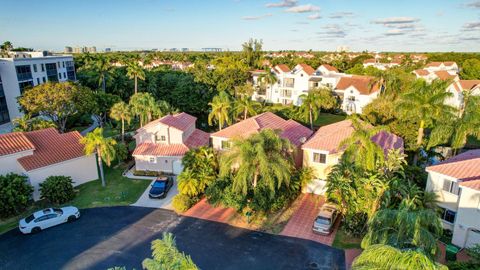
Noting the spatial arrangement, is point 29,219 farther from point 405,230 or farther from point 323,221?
point 405,230

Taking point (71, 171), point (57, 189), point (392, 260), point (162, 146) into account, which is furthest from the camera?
point (162, 146)

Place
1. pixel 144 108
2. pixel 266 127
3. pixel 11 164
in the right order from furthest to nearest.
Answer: pixel 144 108 < pixel 266 127 < pixel 11 164

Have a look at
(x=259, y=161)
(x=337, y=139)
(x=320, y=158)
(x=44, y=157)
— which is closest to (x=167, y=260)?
(x=259, y=161)

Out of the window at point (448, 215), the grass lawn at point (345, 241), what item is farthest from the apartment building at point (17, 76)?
the window at point (448, 215)

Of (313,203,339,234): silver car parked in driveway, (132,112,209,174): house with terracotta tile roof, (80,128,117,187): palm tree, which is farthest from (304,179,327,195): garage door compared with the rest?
(80,128,117,187): palm tree

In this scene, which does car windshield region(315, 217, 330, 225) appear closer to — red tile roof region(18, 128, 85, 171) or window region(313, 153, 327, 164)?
window region(313, 153, 327, 164)

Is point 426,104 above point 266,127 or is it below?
above
